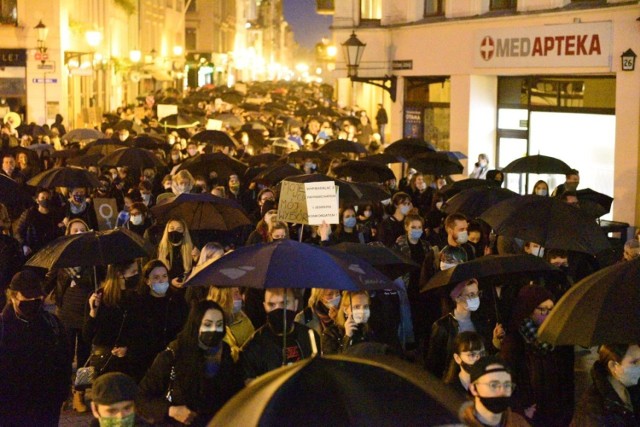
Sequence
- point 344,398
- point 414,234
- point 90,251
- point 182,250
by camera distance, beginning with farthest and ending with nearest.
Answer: point 414,234 → point 182,250 → point 90,251 → point 344,398

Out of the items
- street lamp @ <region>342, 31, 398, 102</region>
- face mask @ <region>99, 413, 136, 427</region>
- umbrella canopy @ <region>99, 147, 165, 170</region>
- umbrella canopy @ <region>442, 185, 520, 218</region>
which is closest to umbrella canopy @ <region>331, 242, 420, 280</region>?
umbrella canopy @ <region>442, 185, 520, 218</region>

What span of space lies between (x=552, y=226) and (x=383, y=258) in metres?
1.52

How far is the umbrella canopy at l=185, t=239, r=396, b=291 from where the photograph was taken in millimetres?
7027

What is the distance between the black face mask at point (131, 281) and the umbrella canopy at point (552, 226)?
3.07 metres

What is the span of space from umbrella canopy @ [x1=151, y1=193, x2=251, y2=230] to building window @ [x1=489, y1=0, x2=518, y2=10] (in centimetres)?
1174

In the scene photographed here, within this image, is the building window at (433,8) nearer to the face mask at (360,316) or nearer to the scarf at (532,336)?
the face mask at (360,316)

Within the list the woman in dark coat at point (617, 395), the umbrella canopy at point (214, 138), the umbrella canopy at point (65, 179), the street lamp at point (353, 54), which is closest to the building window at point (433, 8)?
the street lamp at point (353, 54)

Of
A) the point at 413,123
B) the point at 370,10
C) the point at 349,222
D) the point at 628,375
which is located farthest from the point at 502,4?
the point at 628,375

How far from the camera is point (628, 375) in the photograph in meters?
6.12

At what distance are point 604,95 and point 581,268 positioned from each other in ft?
32.5

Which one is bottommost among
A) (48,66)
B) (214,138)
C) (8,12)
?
(214,138)

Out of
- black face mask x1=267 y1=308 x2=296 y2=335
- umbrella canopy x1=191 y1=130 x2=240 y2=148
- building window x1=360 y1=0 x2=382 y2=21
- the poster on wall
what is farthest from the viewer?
building window x1=360 y1=0 x2=382 y2=21

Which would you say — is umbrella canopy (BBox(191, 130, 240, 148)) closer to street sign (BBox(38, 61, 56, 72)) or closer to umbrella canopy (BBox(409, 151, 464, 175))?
umbrella canopy (BBox(409, 151, 464, 175))

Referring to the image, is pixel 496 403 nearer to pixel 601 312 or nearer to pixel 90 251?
pixel 601 312
